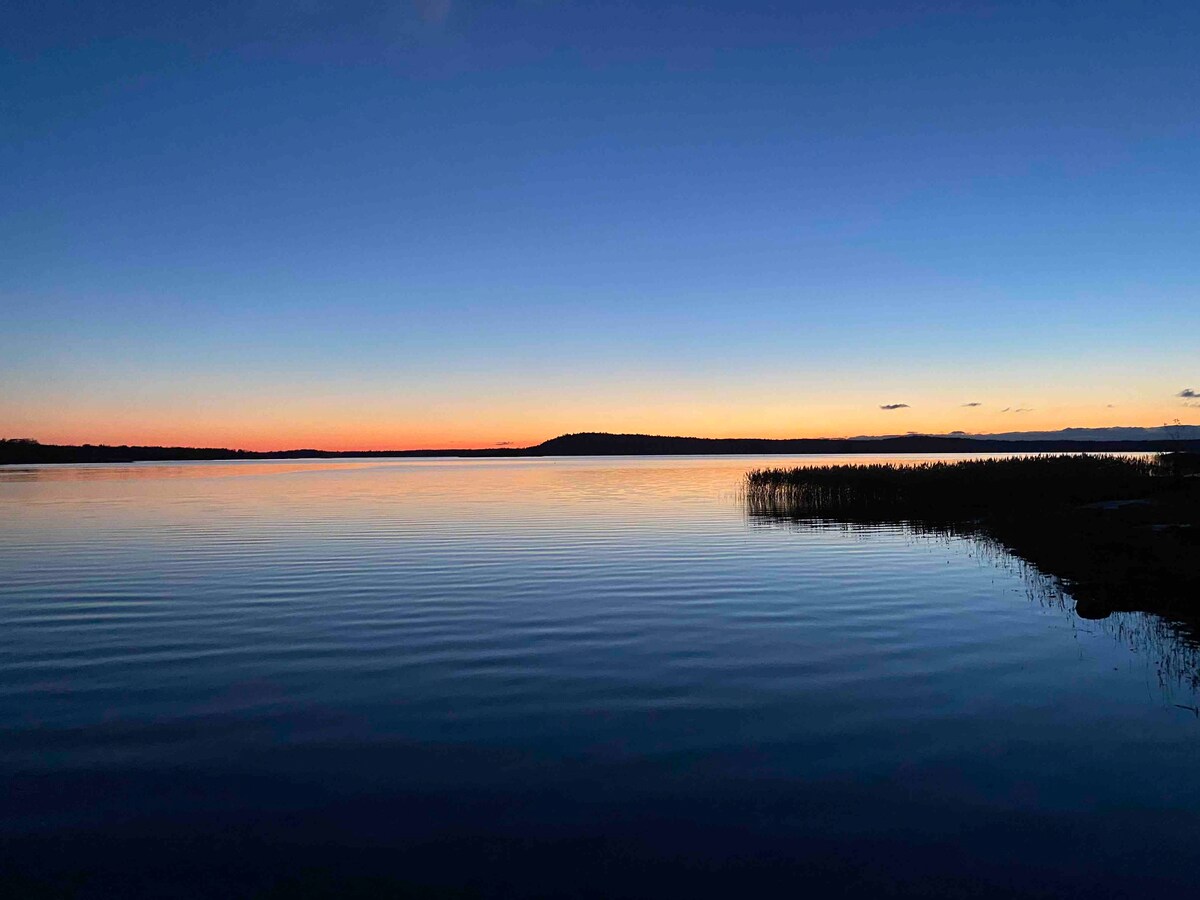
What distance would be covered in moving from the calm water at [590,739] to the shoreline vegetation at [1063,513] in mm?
2118

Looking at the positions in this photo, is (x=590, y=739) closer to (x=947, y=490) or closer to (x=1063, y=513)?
(x=1063, y=513)

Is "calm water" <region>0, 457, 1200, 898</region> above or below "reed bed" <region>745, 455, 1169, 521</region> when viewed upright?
below

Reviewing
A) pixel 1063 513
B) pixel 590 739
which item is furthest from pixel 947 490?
pixel 590 739

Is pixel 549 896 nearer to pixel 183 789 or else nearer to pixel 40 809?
pixel 183 789

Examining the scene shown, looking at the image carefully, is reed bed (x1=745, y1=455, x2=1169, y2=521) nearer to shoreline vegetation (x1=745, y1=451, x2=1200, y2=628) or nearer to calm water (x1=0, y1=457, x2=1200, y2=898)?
shoreline vegetation (x1=745, y1=451, x2=1200, y2=628)

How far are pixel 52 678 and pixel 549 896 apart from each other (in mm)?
8997

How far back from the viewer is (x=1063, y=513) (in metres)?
32.0

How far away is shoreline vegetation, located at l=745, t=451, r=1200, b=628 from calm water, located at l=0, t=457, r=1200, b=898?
212 centimetres

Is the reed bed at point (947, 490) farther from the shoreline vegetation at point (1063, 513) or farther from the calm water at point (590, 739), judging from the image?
the calm water at point (590, 739)

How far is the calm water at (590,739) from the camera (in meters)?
6.29

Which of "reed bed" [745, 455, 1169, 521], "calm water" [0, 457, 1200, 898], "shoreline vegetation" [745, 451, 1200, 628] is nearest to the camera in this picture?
"calm water" [0, 457, 1200, 898]

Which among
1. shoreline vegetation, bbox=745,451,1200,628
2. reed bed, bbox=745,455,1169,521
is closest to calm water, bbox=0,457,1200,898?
shoreline vegetation, bbox=745,451,1200,628

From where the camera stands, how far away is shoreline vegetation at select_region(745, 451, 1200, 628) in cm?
1836

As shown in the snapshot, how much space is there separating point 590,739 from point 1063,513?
29.6m
